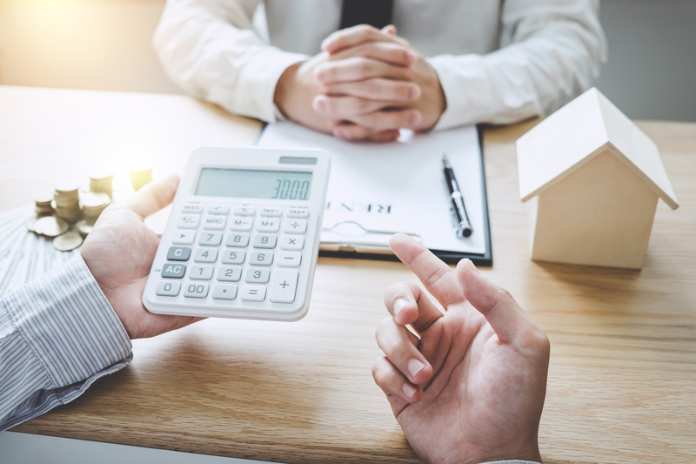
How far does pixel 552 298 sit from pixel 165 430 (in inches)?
13.7

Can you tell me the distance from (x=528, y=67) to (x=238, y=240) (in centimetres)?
A: 56

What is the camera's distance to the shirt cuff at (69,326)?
0.51 metres

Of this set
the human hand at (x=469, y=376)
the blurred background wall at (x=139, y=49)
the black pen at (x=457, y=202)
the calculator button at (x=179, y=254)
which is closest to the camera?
the human hand at (x=469, y=376)

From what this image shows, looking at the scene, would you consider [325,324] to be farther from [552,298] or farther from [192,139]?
[192,139]

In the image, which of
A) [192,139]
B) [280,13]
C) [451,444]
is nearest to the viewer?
[451,444]

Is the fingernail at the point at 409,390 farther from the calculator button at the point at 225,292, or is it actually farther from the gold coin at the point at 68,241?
the gold coin at the point at 68,241

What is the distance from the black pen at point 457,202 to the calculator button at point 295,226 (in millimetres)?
175

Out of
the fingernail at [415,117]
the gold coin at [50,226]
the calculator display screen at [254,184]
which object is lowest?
the fingernail at [415,117]

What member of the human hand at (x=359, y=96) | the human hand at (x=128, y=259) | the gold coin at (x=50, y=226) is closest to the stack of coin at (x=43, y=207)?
the gold coin at (x=50, y=226)

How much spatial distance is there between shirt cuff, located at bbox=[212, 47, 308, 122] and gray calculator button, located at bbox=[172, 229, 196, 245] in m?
0.34

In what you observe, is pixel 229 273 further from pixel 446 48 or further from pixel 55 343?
pixel 446 48

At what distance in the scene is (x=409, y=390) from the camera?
46 cm

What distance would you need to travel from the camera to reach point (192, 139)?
84 cm

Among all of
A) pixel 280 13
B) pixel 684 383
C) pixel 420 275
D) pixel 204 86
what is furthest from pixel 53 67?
pixel 684 383
